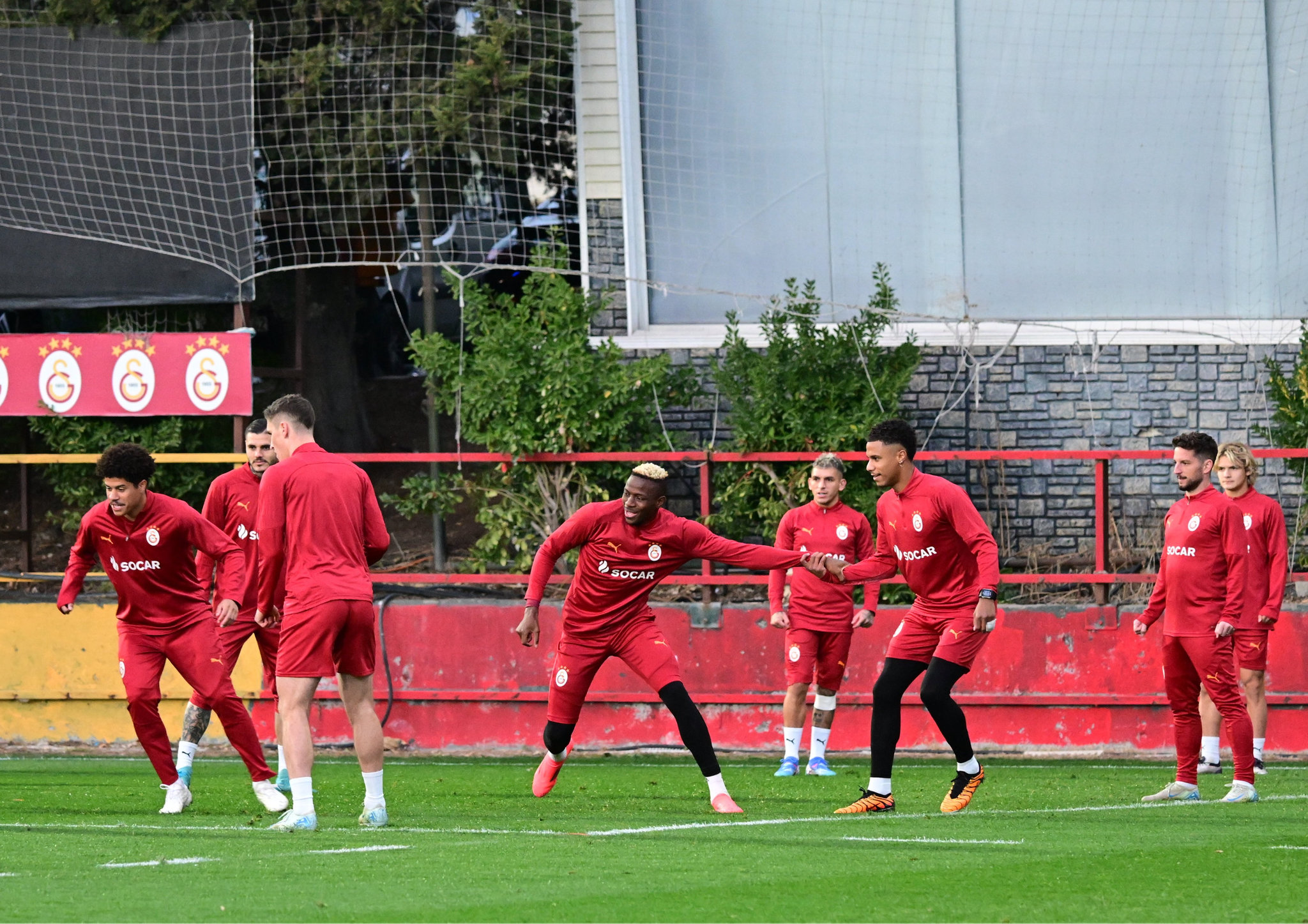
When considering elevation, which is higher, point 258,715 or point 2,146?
point 2,146

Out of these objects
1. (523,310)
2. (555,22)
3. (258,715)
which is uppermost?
(555,22)

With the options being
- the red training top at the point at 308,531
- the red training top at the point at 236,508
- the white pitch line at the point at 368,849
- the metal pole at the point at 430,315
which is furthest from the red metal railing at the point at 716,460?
the white pitch line at the point at 368,849

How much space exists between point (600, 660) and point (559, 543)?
2.38ft

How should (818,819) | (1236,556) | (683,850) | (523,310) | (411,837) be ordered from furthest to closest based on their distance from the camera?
(523,310) → (1236,556) → (818,819) → (411,837) → (683,850)

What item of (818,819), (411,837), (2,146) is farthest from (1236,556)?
(2,146)

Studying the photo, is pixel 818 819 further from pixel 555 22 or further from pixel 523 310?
pixel 555 22

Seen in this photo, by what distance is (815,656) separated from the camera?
38.3 ft

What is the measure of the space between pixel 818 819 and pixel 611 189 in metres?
8.99

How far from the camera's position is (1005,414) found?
51.7ft

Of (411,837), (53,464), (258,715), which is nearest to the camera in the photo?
(411,837)

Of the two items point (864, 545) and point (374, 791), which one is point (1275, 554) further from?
point (374, 791)

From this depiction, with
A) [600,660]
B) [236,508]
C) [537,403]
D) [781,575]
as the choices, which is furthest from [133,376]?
[600,660]

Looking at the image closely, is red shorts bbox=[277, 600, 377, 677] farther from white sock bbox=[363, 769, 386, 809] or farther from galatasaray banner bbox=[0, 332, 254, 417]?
galatasaray banner bbox=[0, 332, 254, 417]

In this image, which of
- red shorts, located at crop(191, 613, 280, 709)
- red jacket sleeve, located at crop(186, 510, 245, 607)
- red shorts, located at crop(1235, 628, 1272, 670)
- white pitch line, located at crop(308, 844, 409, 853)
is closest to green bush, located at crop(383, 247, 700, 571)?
red shorts, located at crop(191, 613, 280, 709)
